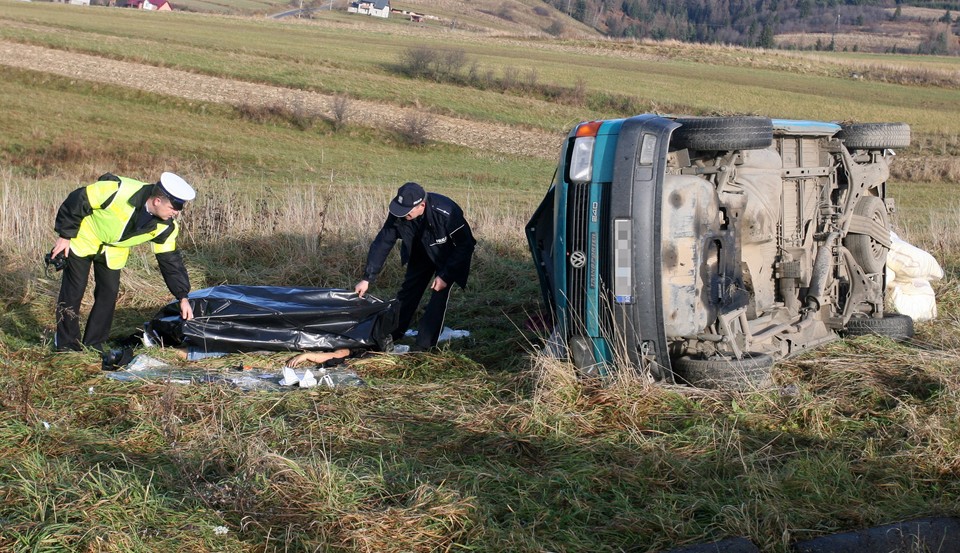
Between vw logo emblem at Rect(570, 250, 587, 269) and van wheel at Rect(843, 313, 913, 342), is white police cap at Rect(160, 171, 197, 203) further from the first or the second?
van wheel at Rect(843, 313, 913, 342)

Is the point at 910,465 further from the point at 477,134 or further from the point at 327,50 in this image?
the point at 327,50

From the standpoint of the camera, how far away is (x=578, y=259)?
17.5ft

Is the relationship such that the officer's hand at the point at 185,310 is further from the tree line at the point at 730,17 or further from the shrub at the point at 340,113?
the tree line at the point at 730,17

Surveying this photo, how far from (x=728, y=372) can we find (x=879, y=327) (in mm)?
2142

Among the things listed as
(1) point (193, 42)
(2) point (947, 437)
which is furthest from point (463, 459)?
(1) point (193, 42)

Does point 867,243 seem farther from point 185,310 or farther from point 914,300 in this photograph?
point 185,310

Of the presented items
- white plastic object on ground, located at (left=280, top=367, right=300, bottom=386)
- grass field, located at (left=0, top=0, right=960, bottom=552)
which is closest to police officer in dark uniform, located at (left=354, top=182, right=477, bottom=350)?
grass field, located at (left=0, top=0, right=960, bottom=552)

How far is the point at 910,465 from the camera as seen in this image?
4156 mm

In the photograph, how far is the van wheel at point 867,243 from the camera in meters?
6.76

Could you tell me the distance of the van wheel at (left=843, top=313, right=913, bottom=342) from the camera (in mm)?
6633

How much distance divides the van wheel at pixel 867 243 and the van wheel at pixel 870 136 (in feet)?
1.29

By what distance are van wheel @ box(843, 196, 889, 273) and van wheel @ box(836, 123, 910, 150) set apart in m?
0.39

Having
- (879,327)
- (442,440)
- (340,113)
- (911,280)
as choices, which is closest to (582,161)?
(442,440)

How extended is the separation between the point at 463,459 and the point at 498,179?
22.8 metres
